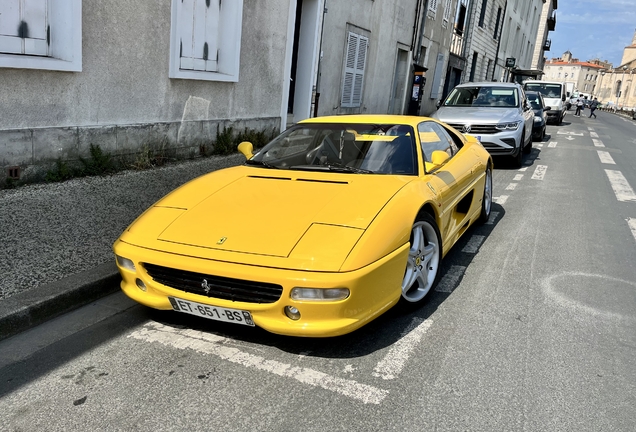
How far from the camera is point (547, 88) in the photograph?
2498 centimetres

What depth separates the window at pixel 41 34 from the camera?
17.8 feet

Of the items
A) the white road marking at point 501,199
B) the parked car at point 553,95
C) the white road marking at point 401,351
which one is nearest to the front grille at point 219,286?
the white road marking at point 401,351

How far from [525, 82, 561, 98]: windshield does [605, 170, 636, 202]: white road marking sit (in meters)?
15.0

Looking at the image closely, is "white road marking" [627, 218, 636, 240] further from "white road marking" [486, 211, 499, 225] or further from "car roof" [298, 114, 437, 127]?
"car roof" [298, 114, 437, 127]

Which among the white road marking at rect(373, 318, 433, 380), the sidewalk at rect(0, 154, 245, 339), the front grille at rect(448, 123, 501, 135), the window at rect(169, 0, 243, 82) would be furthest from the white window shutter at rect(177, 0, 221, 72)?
the white road marking at rect(373, 318, 433, 380)

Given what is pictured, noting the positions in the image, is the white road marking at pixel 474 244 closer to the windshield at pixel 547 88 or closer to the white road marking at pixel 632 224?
the white road marking at pixel 632 224

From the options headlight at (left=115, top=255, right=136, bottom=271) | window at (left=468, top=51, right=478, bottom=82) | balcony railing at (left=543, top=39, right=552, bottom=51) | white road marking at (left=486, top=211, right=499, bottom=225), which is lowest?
white road marking at (left=486, top=211, right=499, bottom=225)

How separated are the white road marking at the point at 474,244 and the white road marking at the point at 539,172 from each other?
15.2 feet

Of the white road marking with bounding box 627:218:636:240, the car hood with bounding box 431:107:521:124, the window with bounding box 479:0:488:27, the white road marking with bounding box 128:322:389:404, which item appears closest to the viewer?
the white road marking with bounding box 128:322:389:404

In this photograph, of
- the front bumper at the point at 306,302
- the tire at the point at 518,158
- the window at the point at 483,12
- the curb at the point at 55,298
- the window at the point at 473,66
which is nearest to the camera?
the front bumper at the point at 306,302

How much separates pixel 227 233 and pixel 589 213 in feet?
18.3

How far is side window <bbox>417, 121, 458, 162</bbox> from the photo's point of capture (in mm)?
4465

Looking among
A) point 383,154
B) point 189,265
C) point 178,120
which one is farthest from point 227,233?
point 178,120

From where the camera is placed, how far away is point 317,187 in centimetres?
376
